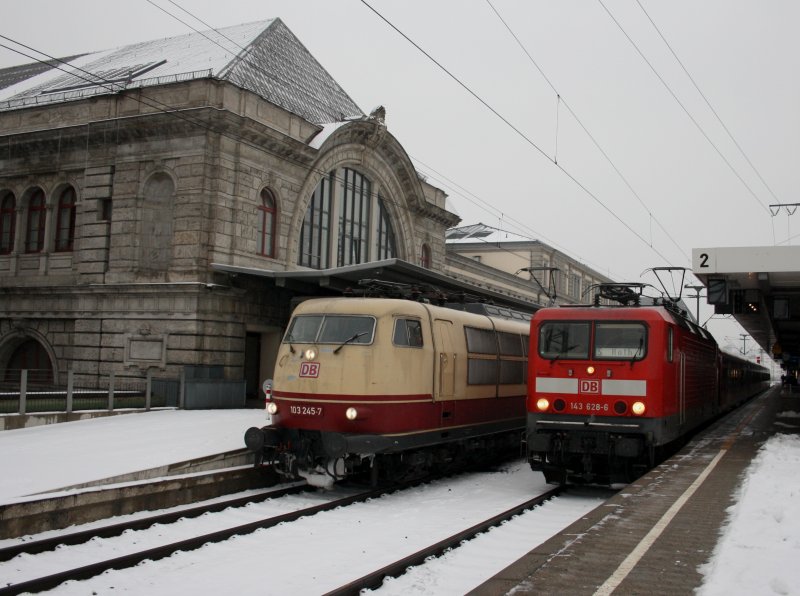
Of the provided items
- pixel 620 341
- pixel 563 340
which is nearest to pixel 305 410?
pixel 563 340

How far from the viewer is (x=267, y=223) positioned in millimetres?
25797

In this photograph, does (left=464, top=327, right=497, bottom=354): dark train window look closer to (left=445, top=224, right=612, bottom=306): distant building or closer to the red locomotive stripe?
the red locomotive stripe

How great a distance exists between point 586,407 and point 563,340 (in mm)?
1200

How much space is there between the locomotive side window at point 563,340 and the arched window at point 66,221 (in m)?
18.7

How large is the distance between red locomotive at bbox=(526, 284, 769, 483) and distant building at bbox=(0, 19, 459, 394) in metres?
10.9

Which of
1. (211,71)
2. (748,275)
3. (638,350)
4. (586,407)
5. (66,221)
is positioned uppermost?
(211,71)

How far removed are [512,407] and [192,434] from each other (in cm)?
681

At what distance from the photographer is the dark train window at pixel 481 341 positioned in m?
15.0

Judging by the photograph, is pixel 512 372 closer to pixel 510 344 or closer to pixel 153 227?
pixel 510 344

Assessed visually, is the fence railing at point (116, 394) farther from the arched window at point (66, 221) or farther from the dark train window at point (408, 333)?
the dark train window at point (408, 333)

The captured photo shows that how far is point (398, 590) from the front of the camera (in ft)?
25.0

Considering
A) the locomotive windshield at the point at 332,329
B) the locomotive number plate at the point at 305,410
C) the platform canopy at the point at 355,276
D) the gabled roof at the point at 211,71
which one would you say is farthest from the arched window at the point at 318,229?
the locomotive number plate at the point at 305,410

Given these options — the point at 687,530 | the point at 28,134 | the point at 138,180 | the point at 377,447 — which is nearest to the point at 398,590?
the point at 687,530

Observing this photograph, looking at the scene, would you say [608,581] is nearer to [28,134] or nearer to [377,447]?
[377,447]
